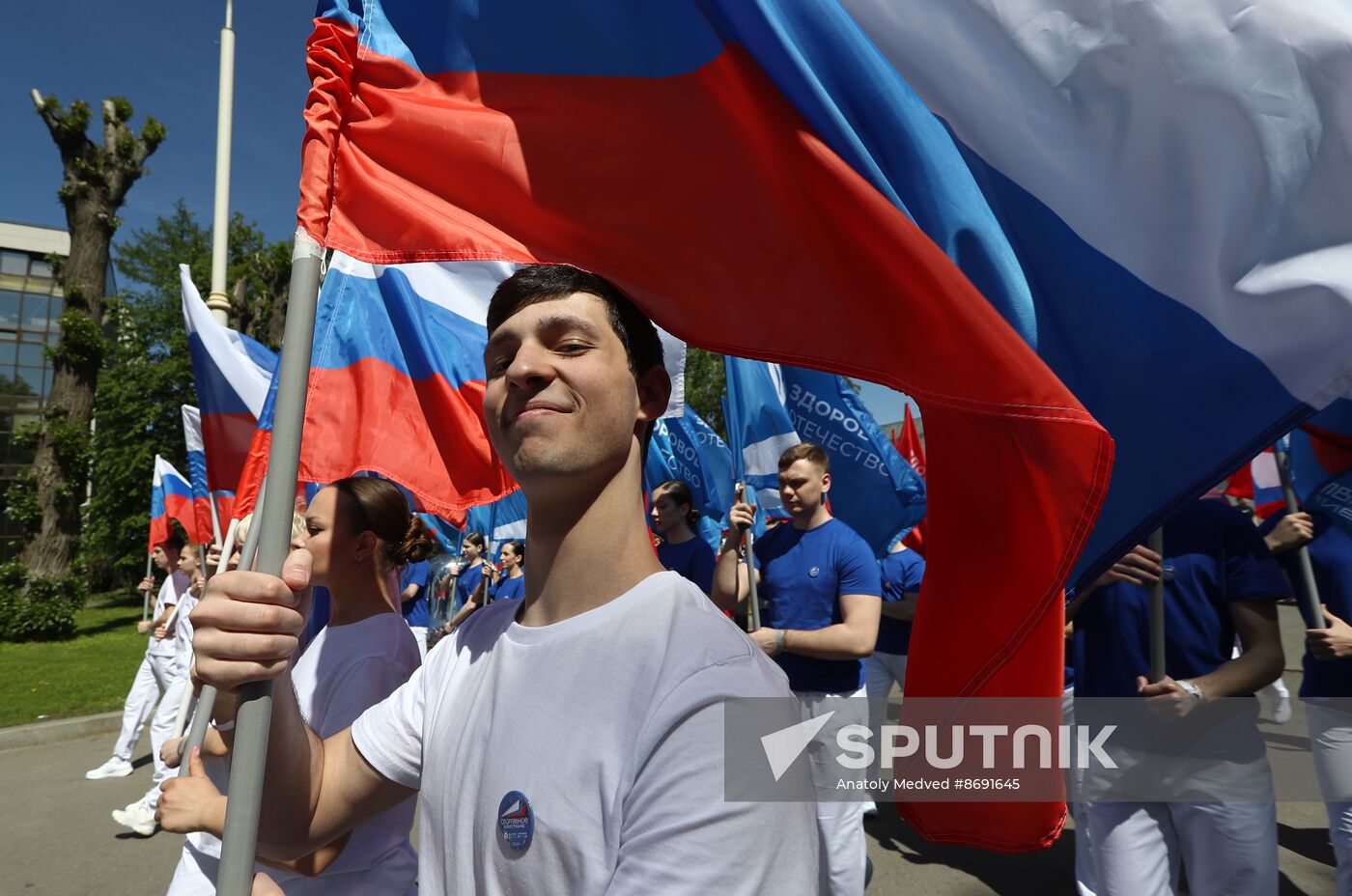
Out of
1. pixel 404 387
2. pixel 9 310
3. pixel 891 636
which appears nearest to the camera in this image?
pixel 404 387

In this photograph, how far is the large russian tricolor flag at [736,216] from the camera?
63.1 inches

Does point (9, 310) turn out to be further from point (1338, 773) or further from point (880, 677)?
point (1338, 773)

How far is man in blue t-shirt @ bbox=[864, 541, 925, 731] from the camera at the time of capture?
20.0 ft

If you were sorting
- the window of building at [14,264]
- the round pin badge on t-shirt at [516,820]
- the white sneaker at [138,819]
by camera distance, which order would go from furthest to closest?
the window of building at [14,264], the white sneaker at [138,819], the round pin badge on t-shirt at [516,820]

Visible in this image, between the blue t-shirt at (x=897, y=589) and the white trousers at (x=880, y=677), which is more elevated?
the blue t-shirt at (x=897, y=589)

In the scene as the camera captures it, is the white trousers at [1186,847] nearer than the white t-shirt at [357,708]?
No

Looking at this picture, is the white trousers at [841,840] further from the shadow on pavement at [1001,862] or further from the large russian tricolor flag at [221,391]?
the large russian tricolor flag at [221,391]

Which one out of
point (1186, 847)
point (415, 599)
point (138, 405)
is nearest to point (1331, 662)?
point (1186, 847)

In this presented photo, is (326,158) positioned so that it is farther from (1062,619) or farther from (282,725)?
(1062,619)

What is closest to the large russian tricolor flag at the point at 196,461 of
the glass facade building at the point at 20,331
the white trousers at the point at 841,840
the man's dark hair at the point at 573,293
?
the white trousers at the point at 841,840

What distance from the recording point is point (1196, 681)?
314cm

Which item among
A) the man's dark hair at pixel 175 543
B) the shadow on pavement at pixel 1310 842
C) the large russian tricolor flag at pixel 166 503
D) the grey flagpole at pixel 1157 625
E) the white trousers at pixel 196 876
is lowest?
the shadow on pavement at pixel 1310 842

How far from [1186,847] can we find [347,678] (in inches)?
122

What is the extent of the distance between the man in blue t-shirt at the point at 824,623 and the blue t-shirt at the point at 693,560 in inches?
29.1
